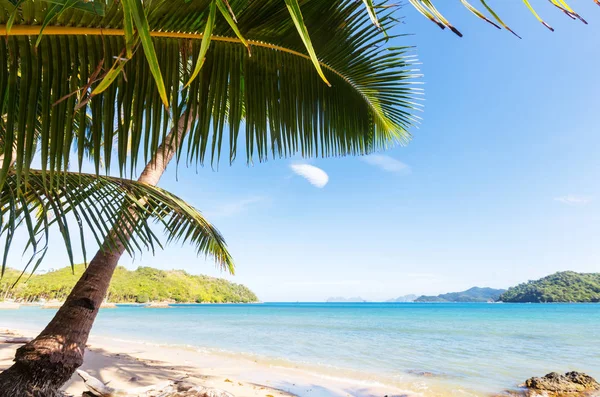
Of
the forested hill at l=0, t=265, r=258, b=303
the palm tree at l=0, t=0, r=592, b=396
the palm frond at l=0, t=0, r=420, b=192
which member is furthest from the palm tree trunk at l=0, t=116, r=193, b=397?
the forested hill at l=0, t=265, r=258, b=303

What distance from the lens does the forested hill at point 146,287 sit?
5825 cm

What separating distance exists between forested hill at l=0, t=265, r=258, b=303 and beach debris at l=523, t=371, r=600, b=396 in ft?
195

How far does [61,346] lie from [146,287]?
85.6m

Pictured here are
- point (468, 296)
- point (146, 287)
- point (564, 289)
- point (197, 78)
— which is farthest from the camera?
point (468, 296)

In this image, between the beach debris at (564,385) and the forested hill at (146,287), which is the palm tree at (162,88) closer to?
the beach debris at (564,385)

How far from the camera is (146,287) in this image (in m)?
78.1

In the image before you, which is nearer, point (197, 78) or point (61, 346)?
point (197, 78)

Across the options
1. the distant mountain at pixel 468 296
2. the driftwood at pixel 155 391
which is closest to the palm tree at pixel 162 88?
the driftwood at pixel 155 391

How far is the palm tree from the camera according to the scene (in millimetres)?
755

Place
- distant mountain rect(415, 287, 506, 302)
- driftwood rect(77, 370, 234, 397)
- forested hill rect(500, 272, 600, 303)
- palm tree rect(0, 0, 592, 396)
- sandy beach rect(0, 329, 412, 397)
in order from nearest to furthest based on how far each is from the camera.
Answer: palm tree rect(0, 0, 592, 396), driftwood rect(77, 370, 234, 397), sandy beach rect(0, 329, 412, 397), forested hill rect(500, 272, 600, 303), distant mountain rect(415, 287, 506, 302)

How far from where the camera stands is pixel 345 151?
5.86ft

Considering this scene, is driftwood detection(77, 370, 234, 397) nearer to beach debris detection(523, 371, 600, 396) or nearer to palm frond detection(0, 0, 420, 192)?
palm frond detection(0, 0, 420, 192)

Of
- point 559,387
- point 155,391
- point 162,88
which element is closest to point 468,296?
point 559,387

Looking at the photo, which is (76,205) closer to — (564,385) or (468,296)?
(564,385)
